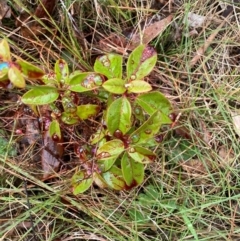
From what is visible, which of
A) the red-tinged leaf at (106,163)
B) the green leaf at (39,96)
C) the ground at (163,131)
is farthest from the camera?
the ground at (163,131)

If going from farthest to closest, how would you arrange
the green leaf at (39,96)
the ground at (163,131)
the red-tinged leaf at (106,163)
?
the ground at (163,131) → the red-tinged leaf at (106,163) → the green leaf at (39,96)

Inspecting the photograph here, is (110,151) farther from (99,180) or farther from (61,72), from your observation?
(61,72)

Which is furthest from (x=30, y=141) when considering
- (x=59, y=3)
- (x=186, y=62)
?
(x=186, y=62)

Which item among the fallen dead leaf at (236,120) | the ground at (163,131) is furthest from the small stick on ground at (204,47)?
the fallen dead leaf at (236,120)

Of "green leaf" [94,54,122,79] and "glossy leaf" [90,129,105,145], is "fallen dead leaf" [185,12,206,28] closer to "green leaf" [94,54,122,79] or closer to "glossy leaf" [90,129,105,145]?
"green leaf" [94,54,122,79]

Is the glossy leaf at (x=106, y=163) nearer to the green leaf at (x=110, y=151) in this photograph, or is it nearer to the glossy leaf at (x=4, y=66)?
the green leaf at (x=110, y=151)

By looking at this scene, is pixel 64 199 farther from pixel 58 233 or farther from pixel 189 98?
pixel 189 98

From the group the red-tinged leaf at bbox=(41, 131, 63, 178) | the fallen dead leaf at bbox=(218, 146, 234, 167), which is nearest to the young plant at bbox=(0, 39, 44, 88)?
the red-tinged leaf at bbox=(41, 131, 63, 178)

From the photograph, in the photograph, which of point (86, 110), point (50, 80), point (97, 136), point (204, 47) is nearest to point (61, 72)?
point (50, 80)
